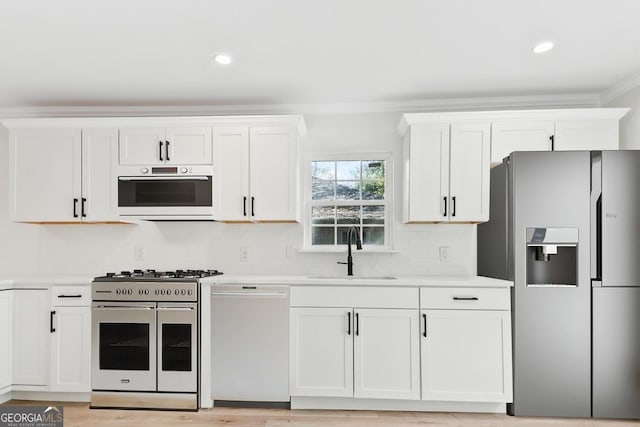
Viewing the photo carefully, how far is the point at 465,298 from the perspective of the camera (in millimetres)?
Answer: 3004

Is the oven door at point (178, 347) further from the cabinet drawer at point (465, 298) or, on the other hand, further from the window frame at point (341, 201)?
the cabinet drawer at point (465, 298)

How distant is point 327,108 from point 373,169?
27.4 inches

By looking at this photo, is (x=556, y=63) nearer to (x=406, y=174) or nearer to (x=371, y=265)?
(x=406, y=174)

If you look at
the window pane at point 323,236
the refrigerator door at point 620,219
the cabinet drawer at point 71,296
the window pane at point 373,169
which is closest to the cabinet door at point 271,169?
the window pane at point 323,236

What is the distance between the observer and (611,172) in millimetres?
2871

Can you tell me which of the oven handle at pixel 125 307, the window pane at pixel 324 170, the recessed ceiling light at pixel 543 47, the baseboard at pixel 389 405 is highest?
the recessed ceiling light at pixel 543 47

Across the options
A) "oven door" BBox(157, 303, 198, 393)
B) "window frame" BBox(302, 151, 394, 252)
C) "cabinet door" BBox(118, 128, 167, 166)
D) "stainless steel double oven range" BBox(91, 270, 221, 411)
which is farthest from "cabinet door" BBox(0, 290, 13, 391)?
"window frame" BBox(302, 151, 394, 252)

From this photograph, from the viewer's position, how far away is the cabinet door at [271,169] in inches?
135

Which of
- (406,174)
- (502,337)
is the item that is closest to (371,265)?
(406,174)

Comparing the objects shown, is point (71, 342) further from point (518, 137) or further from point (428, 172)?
point (518, 137)

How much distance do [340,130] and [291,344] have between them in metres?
1.92

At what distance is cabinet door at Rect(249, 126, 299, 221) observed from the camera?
3.42 meters

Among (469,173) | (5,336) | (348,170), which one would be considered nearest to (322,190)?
(348,170)

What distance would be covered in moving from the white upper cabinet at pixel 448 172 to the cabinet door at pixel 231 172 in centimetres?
136
